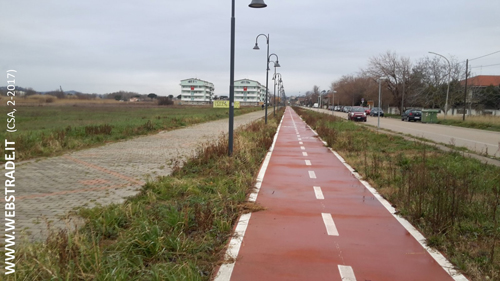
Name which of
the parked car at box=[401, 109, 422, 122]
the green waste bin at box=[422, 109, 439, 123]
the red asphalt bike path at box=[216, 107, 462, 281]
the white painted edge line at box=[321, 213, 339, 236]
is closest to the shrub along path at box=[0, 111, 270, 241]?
the red asphalt bike path at box=[216, 107, 462, 281]

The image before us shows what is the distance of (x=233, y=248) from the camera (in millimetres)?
4648

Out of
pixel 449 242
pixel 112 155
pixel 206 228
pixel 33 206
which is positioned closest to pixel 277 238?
pixel 206 228

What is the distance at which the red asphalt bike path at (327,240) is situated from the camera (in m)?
4.03

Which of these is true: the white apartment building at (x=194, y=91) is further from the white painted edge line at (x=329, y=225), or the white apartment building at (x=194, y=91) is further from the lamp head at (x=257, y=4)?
the white painted edge line at (x=329, y=225)

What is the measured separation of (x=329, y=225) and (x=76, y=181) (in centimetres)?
603

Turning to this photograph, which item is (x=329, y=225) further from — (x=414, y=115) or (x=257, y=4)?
(x=414, y=115)

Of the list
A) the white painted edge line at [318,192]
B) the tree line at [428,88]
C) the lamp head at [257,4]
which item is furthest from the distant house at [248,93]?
the white painted edge line at [318,192]

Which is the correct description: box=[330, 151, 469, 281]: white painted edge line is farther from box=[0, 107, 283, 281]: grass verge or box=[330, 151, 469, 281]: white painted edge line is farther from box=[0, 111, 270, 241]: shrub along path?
box=[0, 111, 270, 241]: shrub along path

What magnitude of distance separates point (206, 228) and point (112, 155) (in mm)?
9118

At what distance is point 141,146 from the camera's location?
16125mm

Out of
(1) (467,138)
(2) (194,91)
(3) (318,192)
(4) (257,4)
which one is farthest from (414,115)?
(2) (194,91)

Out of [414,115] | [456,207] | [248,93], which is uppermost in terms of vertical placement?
[248,93]

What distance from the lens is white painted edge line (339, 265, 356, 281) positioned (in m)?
3.88

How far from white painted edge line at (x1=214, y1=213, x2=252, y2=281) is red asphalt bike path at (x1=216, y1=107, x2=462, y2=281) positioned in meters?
0.05
